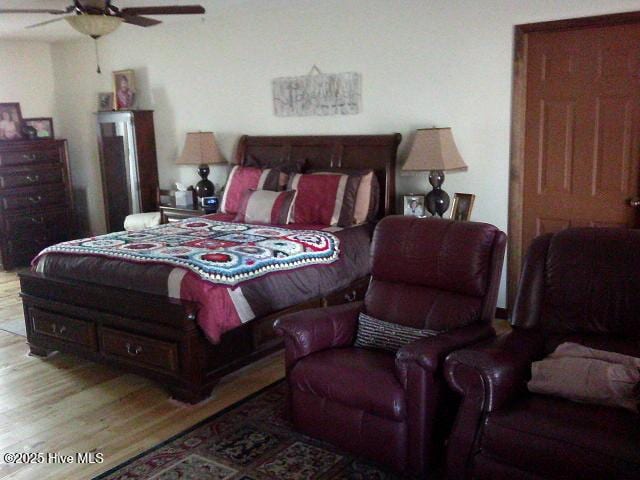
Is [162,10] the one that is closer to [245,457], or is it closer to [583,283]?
[245,457]

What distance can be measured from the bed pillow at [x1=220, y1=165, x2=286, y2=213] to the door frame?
72.6 inches

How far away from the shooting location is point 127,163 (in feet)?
21.3

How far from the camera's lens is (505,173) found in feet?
14.5

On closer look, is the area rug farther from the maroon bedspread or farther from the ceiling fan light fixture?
the ceiling fan light fixture

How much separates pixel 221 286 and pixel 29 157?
4538mm

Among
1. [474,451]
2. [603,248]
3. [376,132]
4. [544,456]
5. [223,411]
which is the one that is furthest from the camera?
[376,132]

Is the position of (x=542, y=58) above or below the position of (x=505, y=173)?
above

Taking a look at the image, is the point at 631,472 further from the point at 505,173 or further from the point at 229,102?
the point at 229,102

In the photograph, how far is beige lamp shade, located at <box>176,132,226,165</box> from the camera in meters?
5.79

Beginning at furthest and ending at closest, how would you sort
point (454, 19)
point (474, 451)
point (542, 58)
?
point (454, 19) < point (542, 58) < point (474, 451)

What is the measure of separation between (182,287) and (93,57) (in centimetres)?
471

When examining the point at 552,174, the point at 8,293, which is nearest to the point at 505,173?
the point at 552,174

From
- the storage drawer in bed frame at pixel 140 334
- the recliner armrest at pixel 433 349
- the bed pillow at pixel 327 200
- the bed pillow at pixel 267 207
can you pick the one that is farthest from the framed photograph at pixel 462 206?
the recliner armrest at pixel 433 349

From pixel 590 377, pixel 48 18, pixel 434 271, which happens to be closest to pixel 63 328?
pixel 434 271
